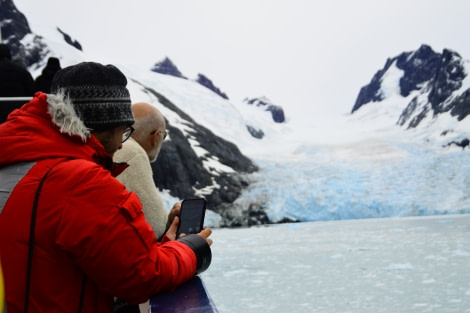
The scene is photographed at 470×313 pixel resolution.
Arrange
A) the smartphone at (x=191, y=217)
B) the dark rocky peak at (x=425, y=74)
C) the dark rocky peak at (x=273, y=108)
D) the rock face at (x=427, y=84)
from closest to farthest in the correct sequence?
the smartphone at (x=191, y=217) → the rock face at (x=427, y=84) → the dark rocky peak at (x=425, y=74) → the dark rocky peak at (x=273, y=108)

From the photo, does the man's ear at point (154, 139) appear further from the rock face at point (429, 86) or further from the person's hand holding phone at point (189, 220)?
the rock face at point (429, 86)

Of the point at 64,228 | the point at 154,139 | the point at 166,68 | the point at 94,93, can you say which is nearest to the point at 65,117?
the point at 94,93

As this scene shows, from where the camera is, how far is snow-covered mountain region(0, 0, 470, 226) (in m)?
21.7

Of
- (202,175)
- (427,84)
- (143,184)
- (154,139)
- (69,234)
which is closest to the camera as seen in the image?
(69,234)

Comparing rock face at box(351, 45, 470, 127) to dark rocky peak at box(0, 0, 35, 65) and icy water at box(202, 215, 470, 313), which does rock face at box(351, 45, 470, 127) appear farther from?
dark rocky peak at box(0, 0, 35, 65)

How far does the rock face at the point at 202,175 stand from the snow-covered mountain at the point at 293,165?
0.05 m

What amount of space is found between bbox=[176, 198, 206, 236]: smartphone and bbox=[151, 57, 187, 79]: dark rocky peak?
59.4m

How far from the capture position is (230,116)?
37125 mm

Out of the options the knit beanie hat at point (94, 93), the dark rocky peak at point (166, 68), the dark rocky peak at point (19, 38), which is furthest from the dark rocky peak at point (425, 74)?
the knit beanie hat at point (94, 93)

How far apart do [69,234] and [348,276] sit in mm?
Answer: 6474

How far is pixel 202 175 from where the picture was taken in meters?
24.5

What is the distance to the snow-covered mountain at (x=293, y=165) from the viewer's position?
2172 cm

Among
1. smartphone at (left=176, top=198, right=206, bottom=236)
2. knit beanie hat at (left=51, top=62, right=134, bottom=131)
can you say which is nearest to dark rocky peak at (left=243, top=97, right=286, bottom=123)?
smartphone at (left=176, top=198, right=206, bottom=236)

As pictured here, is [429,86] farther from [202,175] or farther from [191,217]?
[191,217]
